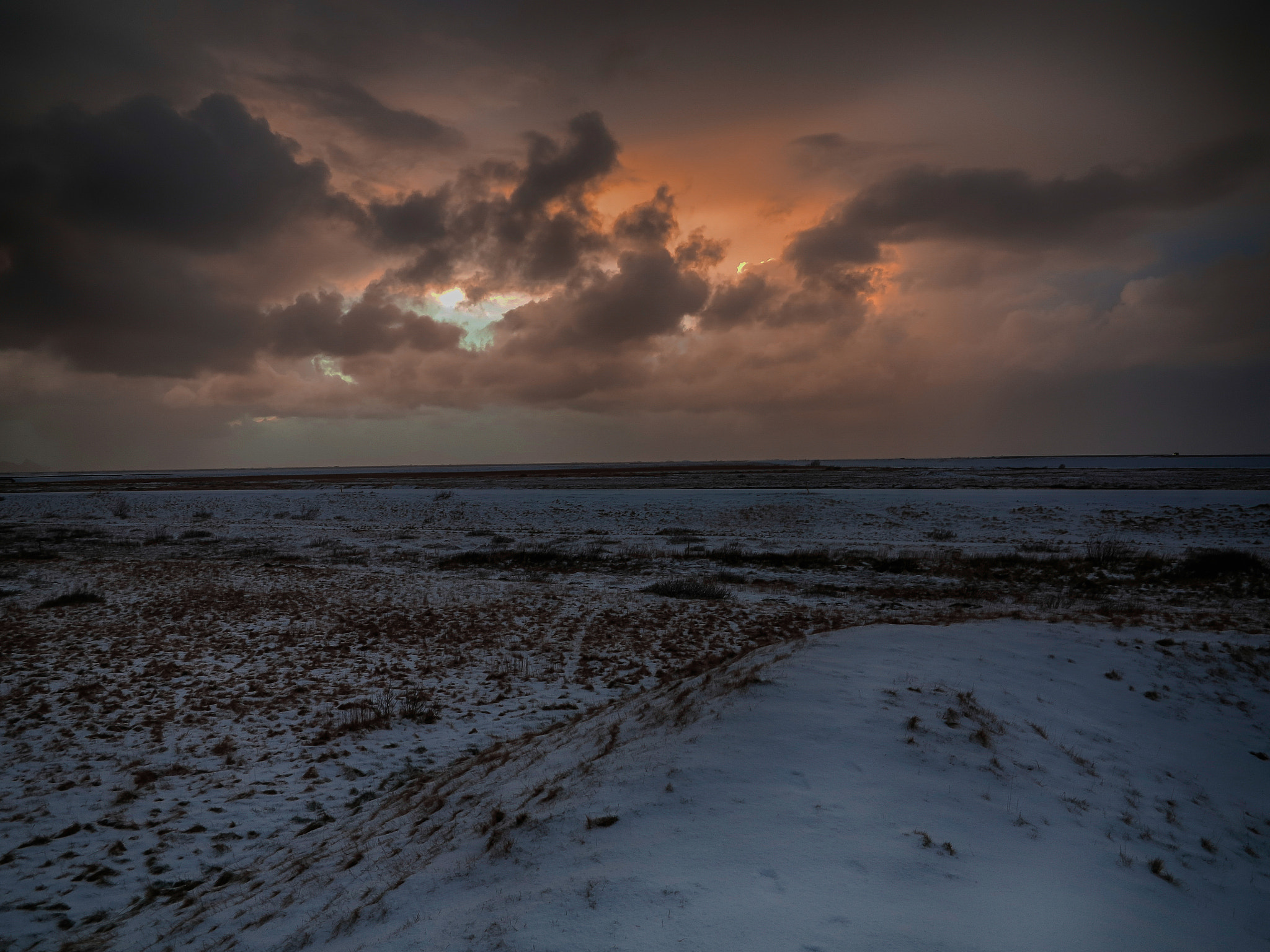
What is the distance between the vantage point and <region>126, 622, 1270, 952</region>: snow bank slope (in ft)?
10.6

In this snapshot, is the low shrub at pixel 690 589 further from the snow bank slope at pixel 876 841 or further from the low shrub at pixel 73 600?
the low shrub at pixel 73 600

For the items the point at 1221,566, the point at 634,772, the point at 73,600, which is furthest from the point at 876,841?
the point at 1221,566

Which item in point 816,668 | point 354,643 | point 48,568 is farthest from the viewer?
point 48,568

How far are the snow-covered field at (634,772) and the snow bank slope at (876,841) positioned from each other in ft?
0.08

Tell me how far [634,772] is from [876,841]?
1991 mm

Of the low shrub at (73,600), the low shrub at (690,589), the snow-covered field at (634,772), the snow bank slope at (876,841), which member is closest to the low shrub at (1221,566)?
the snow-covered field at (634,772)

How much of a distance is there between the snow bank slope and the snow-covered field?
1.0 inches

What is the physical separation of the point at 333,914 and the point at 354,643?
30.6 feet

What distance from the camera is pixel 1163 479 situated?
6669 cm

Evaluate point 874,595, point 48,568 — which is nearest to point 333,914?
point 874,595

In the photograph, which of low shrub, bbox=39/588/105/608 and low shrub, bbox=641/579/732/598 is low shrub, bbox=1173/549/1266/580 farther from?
low shrub, bbox=39/588/105/608

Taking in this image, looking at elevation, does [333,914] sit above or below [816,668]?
below

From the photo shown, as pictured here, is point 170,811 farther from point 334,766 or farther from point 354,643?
point 354,643

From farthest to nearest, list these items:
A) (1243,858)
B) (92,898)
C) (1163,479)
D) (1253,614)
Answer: (1163,479), (1253,614), (92,898), (1243,858)
